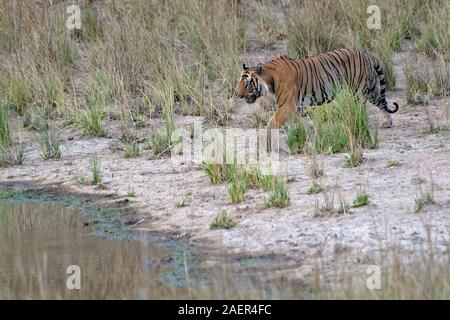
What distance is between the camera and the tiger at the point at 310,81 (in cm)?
1120

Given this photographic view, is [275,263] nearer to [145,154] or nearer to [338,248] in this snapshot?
[338,248]

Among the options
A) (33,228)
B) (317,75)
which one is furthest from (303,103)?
(33,228)

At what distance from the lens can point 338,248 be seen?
25.4 feet

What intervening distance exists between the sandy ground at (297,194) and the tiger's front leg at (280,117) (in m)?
0.47

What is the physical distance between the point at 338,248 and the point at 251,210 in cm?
133

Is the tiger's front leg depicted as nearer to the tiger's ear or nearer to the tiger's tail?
the tiger's ear

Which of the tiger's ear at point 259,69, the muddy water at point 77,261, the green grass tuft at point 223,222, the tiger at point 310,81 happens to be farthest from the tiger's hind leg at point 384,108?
the muddy water at point 77,261

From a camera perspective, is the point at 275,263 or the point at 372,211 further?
the point at 372,211

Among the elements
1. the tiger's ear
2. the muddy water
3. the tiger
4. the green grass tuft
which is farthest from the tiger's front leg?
the green grass tuft

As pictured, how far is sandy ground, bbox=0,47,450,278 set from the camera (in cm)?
787
